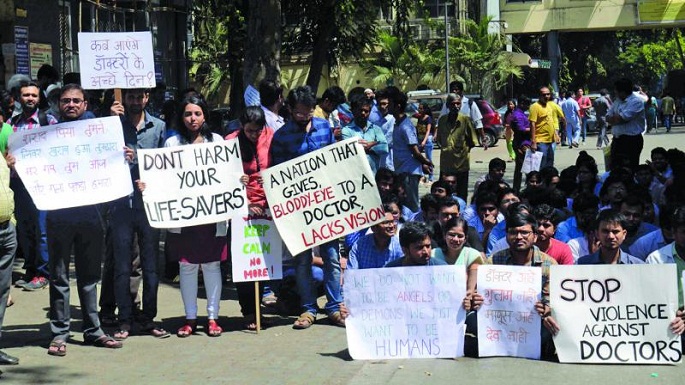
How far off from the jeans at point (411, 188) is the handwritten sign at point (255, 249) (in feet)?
14.6

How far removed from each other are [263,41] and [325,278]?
5.29 m

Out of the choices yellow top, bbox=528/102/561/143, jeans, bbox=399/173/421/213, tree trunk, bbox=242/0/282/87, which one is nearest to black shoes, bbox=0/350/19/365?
jeans, bbox=399/173/421/213

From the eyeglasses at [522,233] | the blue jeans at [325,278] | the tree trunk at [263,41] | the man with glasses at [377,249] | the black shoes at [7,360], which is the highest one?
the tree trunk at [263,41]

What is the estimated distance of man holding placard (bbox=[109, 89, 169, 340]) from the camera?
856cm

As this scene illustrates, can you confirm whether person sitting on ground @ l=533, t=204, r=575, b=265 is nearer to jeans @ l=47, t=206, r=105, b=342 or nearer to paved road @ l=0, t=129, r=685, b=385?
paved road @ l=0, t=129, r=685, b=385

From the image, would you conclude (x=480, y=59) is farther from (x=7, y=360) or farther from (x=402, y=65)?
(x=7, y=360)

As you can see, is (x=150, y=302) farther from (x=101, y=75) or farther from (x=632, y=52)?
(x=632, y=52)

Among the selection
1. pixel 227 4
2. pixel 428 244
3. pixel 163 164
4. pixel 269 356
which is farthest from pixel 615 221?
pixel 227 4

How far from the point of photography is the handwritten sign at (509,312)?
7.64 m

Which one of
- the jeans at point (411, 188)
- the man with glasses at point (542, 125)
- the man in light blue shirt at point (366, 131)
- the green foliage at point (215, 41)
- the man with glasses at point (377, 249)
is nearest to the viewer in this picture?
the man with glasses at point (377, 249)

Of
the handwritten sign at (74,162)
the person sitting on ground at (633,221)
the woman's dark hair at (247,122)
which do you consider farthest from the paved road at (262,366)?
the person sitting on ground at (633,221)

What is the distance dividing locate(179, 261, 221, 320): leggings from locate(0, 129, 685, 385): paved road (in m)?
0.22

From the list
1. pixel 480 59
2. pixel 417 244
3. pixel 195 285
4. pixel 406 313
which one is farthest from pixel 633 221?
pixel 480 59

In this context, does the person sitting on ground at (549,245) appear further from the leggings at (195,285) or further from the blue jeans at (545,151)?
the blue jeans at (545,151)
